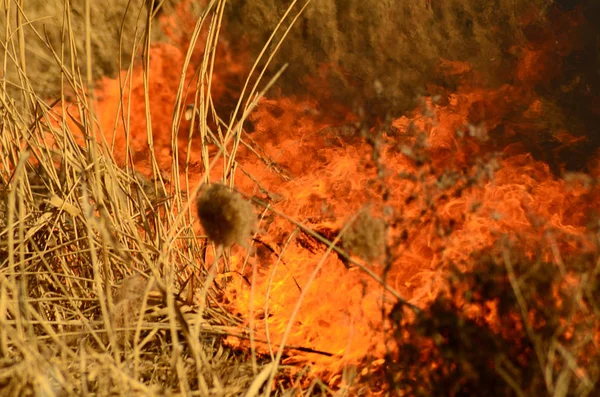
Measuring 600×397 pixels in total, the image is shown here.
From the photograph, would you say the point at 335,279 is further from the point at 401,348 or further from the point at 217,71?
the point at 217,71

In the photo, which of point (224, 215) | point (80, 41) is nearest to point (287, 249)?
point (224, 215)

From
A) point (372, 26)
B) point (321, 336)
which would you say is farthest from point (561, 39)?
point (321, 336)

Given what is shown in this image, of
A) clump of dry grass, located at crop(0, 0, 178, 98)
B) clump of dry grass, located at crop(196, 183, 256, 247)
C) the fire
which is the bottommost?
the fire

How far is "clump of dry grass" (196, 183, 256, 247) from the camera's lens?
821mm

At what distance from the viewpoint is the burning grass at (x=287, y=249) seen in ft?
2.81

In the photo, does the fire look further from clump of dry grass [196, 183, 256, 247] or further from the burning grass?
clump of dry grass [196, 183, 256, 247]

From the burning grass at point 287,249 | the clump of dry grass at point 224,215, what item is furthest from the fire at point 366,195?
the clump of dry grass at point 224,215

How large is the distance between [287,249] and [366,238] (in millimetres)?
303

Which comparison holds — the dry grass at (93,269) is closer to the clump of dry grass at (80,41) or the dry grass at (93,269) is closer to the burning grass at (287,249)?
the burning grass at (287,249)

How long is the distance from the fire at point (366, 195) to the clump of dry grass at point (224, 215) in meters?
0.22

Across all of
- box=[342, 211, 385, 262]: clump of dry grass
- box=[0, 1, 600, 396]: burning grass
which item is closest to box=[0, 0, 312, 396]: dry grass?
box=[0, 1, 600, 396]: burning grass

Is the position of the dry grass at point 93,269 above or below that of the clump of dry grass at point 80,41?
below

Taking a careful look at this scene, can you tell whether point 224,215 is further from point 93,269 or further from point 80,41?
point 80,41

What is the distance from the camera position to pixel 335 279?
1.23 m
